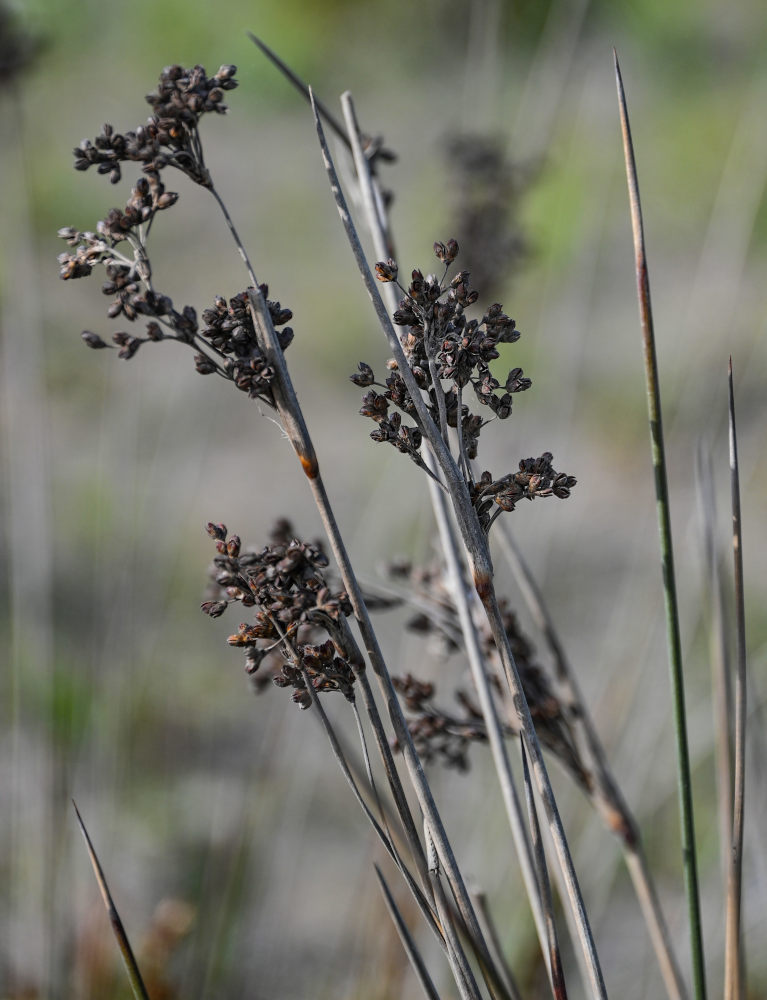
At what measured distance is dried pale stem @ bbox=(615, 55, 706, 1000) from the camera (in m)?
0.33

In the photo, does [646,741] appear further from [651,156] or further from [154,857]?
[651,156]

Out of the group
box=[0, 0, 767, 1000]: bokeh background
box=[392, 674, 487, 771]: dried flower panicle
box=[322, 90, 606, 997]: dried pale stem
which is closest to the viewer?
box=[322, 90, 606, 997]: dried pale stem

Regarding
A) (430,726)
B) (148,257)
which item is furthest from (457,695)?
(148,257)

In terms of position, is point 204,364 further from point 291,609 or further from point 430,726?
point 430,726

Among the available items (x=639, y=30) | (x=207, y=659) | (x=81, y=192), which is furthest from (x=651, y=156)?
(x=207, y=659)

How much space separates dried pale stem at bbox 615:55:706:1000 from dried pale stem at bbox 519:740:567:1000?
0.19 feet

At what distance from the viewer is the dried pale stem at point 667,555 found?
1.09 ft

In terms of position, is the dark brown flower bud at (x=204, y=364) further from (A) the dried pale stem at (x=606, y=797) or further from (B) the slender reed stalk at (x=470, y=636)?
(A) the dried pale stem at (x=606, y=797)

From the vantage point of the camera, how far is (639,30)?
2.94 meters

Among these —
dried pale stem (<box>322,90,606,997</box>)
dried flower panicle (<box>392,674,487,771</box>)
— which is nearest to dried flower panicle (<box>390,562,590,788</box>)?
dried flower panicle (<box>392,674,487,771</box>)

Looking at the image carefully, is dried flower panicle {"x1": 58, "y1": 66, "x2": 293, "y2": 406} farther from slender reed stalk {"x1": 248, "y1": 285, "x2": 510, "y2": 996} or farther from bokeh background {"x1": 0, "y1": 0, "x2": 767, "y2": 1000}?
→ bokeh background {"x1": 0, "y1": 0, "x2": 767, "y2": 1000}

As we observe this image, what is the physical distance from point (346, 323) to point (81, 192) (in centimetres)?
99

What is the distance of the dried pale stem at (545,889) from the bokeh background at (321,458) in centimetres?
27

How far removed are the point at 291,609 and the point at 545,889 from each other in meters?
0.14
